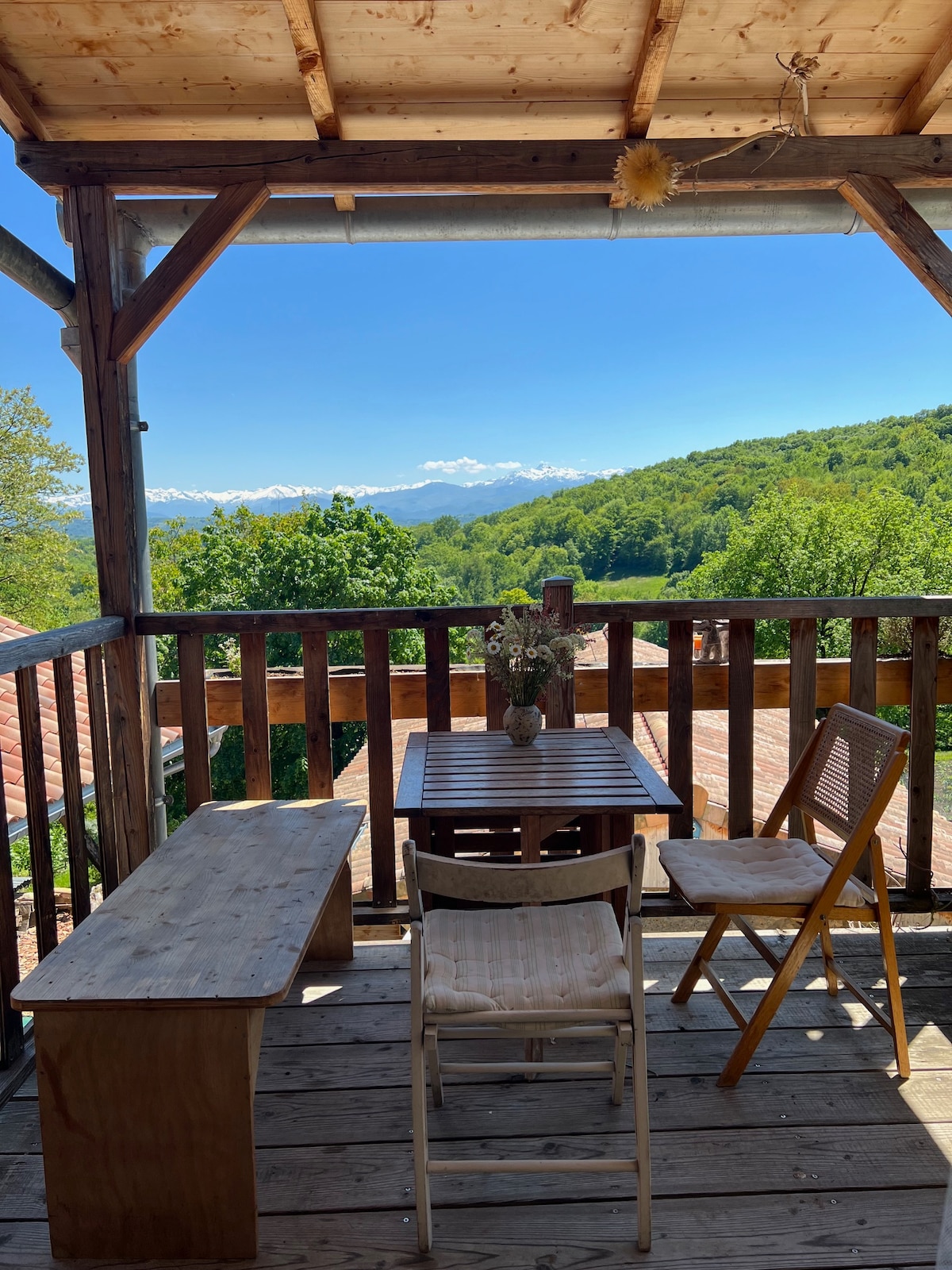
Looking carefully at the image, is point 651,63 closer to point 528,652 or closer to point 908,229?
point 908,229

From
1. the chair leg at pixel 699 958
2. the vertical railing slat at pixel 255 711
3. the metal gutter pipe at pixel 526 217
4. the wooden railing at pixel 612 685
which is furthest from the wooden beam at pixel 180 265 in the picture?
the chair leg at pixel 699 958

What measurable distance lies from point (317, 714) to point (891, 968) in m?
1.79

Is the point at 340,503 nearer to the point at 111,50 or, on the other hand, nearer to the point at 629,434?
the point at 111,50

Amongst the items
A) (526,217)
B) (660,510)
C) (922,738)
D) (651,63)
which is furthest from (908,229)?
(660,510)

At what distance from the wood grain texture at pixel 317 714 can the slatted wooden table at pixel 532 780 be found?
1.22ft

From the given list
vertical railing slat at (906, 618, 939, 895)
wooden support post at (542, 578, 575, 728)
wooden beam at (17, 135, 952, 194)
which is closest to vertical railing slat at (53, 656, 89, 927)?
wooden support post at (542, 578, 575, 728)

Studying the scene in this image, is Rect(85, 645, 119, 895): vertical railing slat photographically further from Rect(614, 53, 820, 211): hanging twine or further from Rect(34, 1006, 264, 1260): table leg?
Rect(614, 53, 820, 211): hanging twine

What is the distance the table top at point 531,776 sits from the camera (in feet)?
6.74

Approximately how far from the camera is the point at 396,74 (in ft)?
9.15

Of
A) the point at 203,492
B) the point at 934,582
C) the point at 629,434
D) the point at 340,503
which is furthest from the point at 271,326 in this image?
the point at 934,582

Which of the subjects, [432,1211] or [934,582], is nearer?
[432,1211]

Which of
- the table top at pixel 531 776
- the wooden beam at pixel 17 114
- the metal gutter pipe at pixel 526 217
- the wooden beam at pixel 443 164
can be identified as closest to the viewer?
the table top at pixel 531 776

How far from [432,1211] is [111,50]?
3.15m

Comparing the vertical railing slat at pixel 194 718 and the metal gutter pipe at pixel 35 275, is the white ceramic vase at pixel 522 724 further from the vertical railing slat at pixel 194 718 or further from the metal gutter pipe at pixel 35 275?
the metal gutter pipe at pixel 35 275
